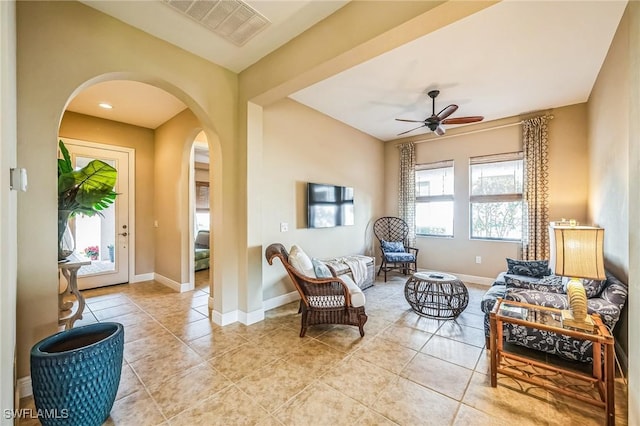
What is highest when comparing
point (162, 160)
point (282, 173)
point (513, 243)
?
point (162, 160)

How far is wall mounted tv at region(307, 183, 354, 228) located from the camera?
159 inches

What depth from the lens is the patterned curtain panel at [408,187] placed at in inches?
219

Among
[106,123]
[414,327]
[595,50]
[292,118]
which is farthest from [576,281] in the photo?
[106,123]

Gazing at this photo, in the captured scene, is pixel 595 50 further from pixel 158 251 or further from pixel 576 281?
pixel 158 251

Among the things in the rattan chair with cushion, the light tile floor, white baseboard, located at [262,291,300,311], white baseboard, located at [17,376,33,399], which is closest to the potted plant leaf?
white baseboard, located at [17,376,33,399]

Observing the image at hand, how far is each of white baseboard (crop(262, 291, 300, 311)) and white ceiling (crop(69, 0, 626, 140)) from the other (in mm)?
2915

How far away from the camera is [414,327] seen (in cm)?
299

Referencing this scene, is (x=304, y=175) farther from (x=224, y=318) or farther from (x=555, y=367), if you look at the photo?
(x=555, y=367)

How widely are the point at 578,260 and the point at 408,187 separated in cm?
396

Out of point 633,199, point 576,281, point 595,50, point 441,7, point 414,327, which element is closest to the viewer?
point 633,199

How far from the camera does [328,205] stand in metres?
4.36

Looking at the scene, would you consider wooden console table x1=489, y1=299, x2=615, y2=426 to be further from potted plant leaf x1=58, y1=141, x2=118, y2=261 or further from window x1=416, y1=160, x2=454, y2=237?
potted plant leaf x1=58, y1=141, x2=118, y2=261

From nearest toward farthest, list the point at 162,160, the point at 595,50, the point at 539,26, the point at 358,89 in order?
1. the point at 539,26
2. the point at 595,50
3. the point at 358,89
4. the point at 162,160

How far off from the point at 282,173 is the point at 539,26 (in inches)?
122
